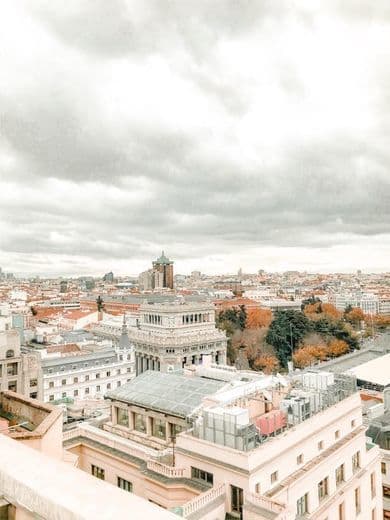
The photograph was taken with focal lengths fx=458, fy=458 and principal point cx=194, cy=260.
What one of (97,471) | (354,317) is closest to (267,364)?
(354,317)

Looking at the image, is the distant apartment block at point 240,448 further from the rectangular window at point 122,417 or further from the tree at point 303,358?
the tree at point 303,358

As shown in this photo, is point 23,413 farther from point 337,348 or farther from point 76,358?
point 337,348

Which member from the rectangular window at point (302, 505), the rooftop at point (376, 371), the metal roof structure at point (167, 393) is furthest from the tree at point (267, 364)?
the rectangular window at point (302, 505)

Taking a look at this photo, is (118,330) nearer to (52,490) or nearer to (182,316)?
(182,316)

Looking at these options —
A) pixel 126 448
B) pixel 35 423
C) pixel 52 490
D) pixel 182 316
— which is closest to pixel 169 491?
pixel 126 448

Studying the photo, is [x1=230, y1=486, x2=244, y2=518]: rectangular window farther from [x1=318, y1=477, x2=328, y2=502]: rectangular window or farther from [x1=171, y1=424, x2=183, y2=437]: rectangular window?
[x1=171, y1=424, x2=183, y2=437]: rectangular window

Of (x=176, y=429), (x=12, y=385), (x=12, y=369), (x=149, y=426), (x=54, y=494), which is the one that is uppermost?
(x=54, y=494)
